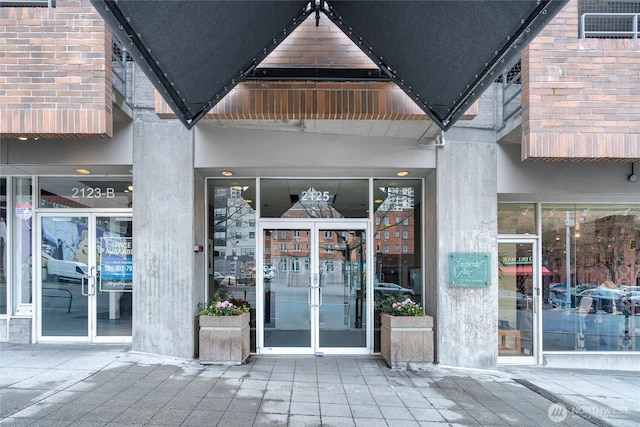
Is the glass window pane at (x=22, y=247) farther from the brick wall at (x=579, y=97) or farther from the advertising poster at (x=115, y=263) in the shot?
the brick wall at (x=579, y=97)

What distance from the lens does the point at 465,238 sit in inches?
263

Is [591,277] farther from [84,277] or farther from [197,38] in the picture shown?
[84,277]

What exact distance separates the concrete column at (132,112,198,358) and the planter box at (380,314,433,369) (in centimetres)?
308

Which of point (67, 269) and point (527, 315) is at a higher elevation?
point (67, 269)

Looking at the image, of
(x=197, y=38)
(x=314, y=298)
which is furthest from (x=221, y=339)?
(x=197, y=38)

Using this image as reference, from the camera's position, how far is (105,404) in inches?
180

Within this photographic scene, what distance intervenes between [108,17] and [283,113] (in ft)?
8.40

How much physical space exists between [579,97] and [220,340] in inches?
242

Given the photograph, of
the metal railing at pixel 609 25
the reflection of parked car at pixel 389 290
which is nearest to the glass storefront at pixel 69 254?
the reflection of parked car at pixel 389 290

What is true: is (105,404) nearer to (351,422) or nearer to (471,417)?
(351,422)

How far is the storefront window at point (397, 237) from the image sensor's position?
7.38 metres

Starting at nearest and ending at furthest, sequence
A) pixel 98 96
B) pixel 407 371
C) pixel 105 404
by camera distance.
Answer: pixel 105 404, pixel 98 96, pixel 407 371

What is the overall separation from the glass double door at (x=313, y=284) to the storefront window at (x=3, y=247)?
172 inches

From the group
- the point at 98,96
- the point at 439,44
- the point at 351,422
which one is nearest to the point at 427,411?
the point at 351,422
